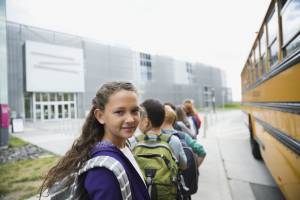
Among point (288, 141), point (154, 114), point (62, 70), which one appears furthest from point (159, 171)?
point (62, 70)

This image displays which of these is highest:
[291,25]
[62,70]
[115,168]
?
[62,70]

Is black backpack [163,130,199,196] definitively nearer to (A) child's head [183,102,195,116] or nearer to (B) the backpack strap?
(B) the backpack strap

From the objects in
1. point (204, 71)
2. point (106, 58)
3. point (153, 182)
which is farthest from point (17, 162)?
point (204, 71)

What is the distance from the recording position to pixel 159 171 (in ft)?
5.40

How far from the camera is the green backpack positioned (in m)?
1.64

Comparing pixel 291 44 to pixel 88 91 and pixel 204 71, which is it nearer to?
pixel 88 91

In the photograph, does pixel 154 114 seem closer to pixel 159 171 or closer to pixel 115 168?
pixel 159 171

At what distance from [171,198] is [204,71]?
46.9 metres

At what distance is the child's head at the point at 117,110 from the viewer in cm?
117

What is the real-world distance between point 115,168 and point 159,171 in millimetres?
787

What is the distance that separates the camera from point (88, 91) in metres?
26.7

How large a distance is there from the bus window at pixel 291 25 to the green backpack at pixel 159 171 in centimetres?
130

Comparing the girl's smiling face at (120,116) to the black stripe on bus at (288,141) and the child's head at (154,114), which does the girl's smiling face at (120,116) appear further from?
the black stripe on bus at (288,141)

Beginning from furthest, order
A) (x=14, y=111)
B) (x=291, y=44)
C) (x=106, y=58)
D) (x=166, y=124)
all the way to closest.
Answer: (x=106, y=58) < (x=14, y=111) < (x=166, y=124) < (x=291, y=44)
